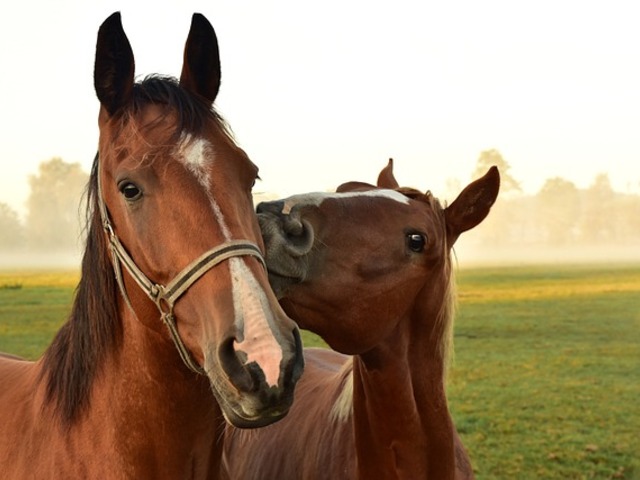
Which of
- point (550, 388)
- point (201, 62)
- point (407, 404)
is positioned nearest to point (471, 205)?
point (407, 404)

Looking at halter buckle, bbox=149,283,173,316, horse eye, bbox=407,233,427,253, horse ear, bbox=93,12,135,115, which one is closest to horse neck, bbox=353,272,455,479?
horse eye, bbox=407,233,427,253

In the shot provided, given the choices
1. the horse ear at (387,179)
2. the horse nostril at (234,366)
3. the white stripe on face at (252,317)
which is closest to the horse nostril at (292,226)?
the white stripe on face at (252,317)

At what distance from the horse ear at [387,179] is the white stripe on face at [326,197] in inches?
25.6

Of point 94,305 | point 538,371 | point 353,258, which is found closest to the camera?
point 94,305

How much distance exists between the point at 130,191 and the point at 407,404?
61.8 inches

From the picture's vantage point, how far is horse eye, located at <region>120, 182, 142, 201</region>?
208 cm

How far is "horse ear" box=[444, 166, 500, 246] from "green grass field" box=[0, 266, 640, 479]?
68.1 inches

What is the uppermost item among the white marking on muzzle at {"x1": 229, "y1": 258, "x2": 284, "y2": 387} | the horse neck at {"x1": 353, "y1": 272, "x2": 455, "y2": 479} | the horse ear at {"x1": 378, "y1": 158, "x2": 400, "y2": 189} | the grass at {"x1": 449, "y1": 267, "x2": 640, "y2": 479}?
the horse ear at {"x1": 378, "y1": 158, "x2": 400, "y2": 189}

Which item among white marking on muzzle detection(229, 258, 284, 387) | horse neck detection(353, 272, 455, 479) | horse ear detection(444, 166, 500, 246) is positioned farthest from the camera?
horse ear detection(444, 166, 500, 246)

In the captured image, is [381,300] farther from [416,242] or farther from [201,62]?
[201,62]

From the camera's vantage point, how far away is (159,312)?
210 cm

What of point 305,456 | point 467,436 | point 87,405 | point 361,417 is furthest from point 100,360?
point 467,436

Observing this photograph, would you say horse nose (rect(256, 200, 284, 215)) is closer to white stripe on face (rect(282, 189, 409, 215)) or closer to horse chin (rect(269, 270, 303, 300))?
white stripe on face (rect(282, 189, 409, 215))

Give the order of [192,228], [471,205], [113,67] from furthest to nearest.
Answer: [471,205]
[113,67]
[192,228]
